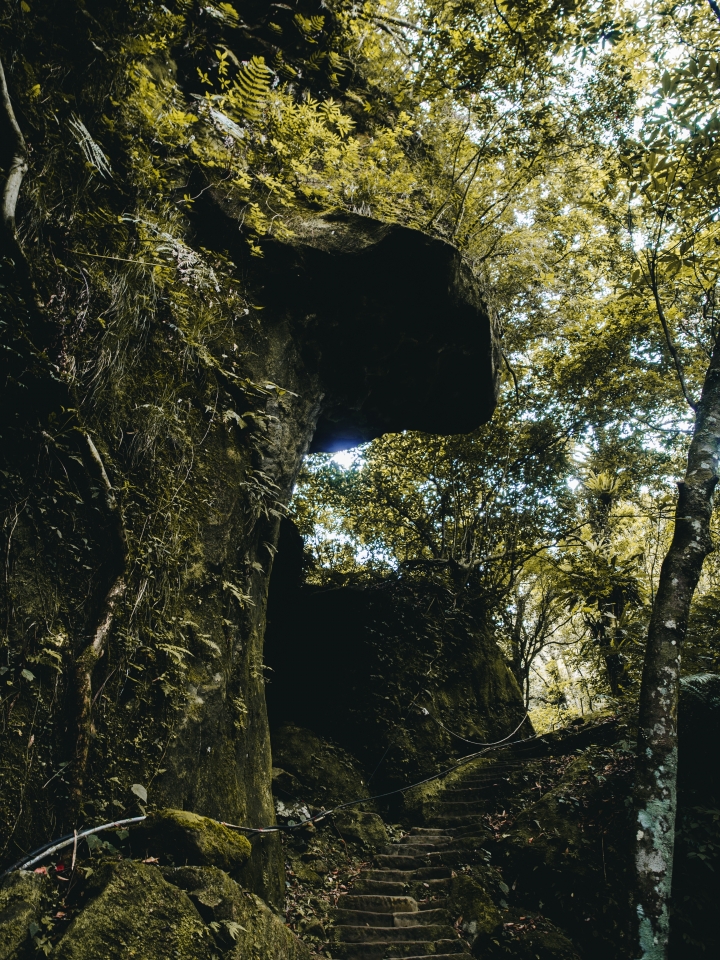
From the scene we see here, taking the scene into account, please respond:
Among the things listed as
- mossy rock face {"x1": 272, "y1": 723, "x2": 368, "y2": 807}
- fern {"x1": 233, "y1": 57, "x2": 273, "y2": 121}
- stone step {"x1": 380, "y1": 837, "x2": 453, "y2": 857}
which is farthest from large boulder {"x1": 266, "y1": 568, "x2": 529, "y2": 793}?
fern {"x1": 233, "y1": 57, "x2": 273, "y2": 121}

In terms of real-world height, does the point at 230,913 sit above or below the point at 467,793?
above

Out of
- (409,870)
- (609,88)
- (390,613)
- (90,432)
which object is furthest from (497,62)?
(409,870)

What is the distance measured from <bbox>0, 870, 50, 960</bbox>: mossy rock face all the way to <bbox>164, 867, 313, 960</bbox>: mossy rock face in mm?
617

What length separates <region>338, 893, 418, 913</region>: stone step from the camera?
5.75 meters

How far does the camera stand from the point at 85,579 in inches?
135

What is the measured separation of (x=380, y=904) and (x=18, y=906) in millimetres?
4943

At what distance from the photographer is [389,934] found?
5324 mm

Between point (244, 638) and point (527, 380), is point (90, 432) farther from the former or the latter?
point (527, 380)

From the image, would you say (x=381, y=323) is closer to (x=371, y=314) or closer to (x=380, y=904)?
(x=371, y=314)

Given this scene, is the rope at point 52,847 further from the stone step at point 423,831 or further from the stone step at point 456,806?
the stone step at point 456,806

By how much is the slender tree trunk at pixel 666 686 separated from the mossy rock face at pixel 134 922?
3487 mm

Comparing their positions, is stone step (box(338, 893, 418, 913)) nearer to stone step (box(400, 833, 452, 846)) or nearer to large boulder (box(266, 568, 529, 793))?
stone step (box(400, 833, 452, 846))

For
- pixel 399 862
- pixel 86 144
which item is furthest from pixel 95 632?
pixel 399 862

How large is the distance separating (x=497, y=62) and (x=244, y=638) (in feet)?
24.0
